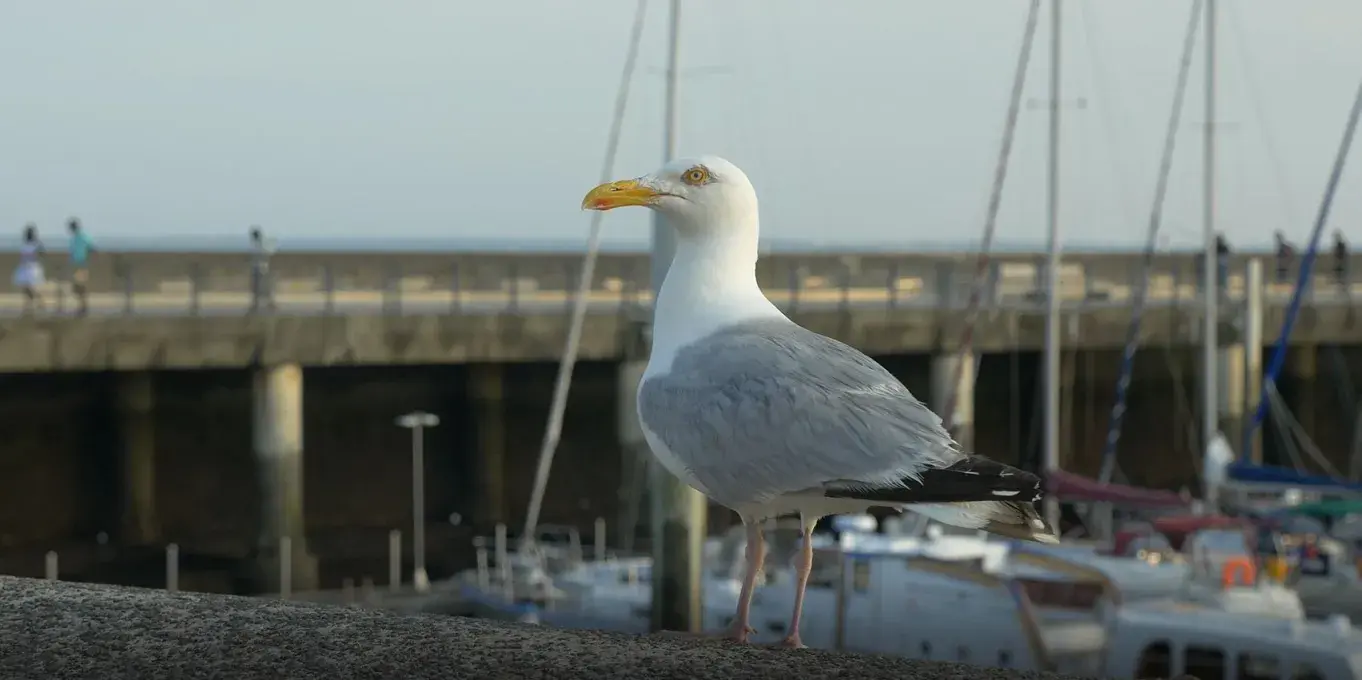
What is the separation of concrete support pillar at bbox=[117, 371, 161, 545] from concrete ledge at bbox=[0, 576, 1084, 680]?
20252mm

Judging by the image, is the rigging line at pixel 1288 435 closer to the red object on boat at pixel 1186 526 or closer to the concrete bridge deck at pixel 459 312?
the concrete bridge deck at pixel 459 312

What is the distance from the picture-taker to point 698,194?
4785 millimetres

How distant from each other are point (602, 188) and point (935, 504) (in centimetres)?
127

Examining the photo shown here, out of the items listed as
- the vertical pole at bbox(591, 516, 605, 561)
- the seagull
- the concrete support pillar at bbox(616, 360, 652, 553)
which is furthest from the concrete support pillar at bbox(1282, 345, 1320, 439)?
the seagull

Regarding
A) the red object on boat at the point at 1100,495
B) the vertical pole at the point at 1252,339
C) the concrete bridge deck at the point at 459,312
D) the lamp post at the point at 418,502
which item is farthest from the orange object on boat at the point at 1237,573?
the vertical pole at the point at 1252,339

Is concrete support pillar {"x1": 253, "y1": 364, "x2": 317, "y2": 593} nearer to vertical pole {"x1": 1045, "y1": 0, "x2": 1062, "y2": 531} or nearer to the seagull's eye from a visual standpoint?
vertical pole {"x1": 1045, "y1": 0, "x2": 1062, "y2": 531}

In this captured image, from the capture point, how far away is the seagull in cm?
439

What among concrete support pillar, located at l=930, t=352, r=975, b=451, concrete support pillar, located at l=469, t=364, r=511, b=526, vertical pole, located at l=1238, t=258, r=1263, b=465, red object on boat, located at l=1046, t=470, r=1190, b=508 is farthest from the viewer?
vertical pole, located at l=1238, t=258, r=1263, b=465

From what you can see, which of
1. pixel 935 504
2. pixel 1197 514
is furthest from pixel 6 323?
pixel 935 504

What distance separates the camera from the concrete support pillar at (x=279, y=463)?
71.5 feet

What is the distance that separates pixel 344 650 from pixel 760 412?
1196 millimetres

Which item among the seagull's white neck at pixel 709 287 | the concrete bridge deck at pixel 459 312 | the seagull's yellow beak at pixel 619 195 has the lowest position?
the concrete bridge deck at pixel 459 312

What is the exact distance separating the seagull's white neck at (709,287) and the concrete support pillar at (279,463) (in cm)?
1770

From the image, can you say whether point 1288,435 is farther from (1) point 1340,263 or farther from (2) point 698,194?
(2) point 698,194
